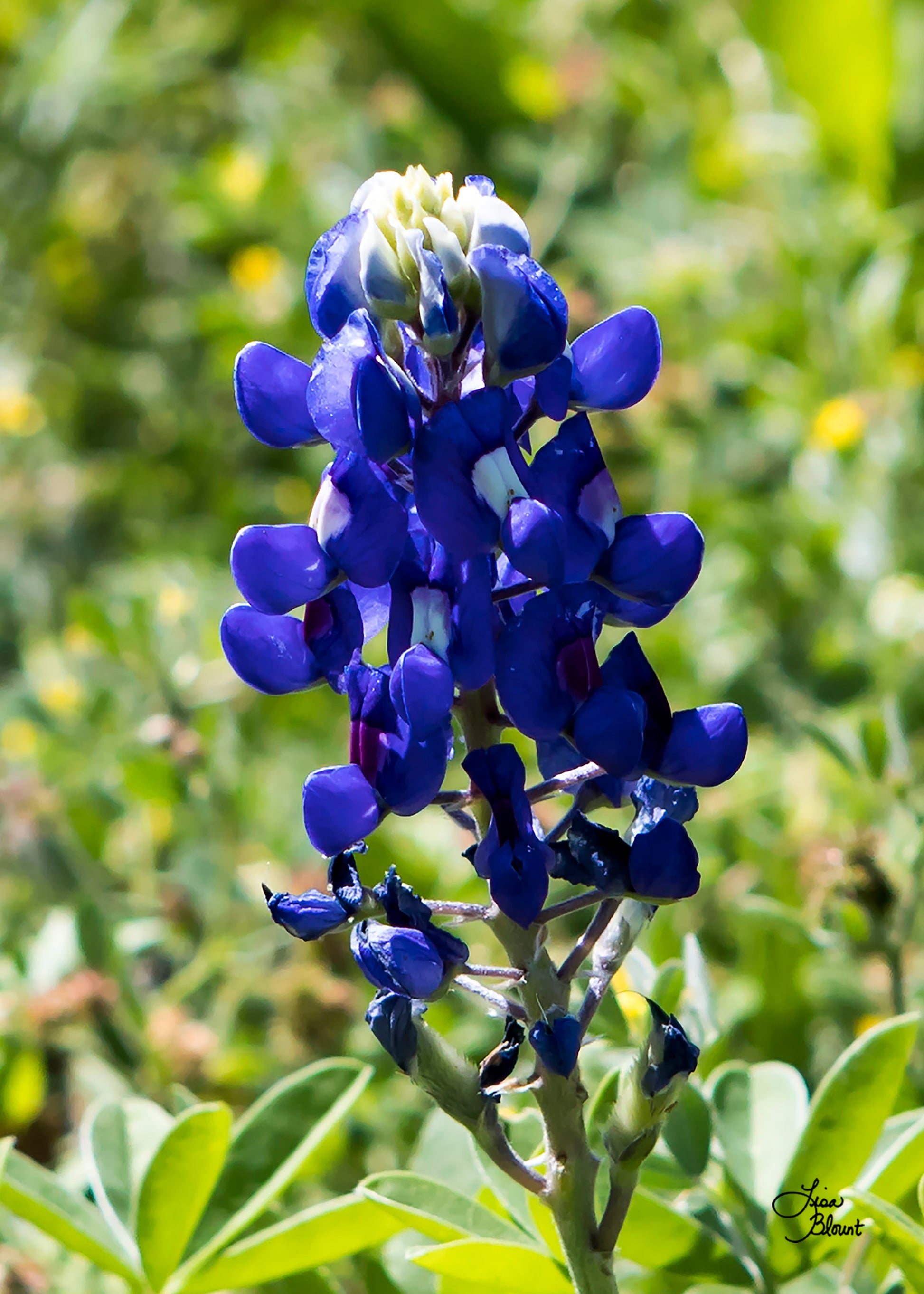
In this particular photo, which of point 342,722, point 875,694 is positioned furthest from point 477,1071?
point 342,722

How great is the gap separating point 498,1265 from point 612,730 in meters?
0.44

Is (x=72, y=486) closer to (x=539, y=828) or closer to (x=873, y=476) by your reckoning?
(x=873, y=476)

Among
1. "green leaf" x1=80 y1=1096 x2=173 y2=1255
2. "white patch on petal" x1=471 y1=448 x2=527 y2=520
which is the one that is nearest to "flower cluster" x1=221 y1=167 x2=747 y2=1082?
"white patch on petal" x1=471 y1=448 x2=527 y2=520

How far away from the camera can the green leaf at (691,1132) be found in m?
1.35

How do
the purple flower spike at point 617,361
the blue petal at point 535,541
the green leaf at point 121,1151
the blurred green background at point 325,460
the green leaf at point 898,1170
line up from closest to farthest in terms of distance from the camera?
the blue petal at point 535,541
the purple flower spike at point 617,361
the green leaf at point 898,1170
the green leaf at point 121,1151
the blurred green background at point 325,460

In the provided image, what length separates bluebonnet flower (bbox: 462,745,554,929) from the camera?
1.04 m

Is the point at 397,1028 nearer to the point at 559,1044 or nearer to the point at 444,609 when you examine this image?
the point at 559,1044

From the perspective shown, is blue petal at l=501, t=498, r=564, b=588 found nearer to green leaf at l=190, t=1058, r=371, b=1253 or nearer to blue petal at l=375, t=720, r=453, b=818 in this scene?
blue petal at l=375, t=720, r=453, b=818

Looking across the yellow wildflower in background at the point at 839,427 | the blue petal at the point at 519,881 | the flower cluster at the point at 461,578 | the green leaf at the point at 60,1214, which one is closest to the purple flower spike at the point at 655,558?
the flower cluster at the point at 461,578

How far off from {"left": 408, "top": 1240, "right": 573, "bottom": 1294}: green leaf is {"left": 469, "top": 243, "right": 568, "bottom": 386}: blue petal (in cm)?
65

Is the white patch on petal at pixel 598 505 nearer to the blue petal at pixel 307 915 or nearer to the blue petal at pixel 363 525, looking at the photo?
the blue petal at pixel 363 525

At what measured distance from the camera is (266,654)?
3.67 feet

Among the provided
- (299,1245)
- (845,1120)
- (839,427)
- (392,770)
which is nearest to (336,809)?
(392,770)

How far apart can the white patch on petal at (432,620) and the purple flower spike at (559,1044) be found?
0.28 metres
